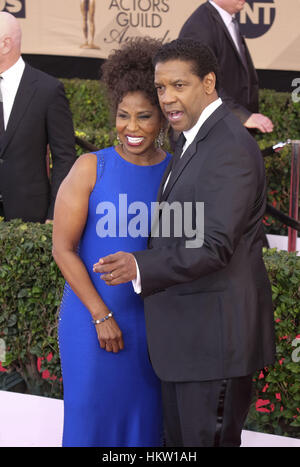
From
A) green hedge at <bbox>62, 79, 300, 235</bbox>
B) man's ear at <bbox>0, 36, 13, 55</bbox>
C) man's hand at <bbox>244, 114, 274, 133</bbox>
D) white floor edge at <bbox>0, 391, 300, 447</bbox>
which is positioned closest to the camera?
white floor edge at <bbox>0, 391, 300, 447</bbox>

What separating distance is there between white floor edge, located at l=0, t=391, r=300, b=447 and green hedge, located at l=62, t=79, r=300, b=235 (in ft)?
6.28

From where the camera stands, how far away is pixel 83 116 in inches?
418

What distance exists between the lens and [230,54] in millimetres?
5641

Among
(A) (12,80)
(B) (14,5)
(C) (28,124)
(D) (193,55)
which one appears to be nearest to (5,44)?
(A) (12,80)

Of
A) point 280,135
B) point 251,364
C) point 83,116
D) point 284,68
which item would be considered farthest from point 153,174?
point 284,68

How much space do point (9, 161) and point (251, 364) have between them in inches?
104

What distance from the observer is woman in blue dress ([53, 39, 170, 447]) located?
2754 mm

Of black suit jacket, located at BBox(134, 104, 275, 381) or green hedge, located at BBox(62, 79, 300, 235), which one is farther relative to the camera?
green hedge, located at BBox(62, 79, 300, 235)

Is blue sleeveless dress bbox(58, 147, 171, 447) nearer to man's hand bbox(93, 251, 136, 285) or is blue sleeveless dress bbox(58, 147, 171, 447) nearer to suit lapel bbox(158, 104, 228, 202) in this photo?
suit lapel bbox(158, 104, 228, 202)

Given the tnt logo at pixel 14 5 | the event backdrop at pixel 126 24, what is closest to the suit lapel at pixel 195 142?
the event backdrop at pixel 126 24

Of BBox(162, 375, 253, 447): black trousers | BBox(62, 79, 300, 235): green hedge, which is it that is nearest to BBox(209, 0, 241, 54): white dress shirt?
BBox(62, 79, 300, 235): green hedge

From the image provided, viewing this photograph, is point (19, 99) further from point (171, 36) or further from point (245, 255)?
point (171, 36)
